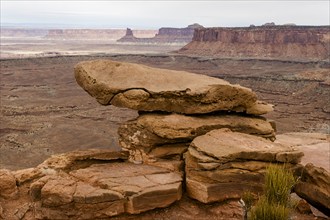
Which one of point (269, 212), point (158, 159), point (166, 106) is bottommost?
point (158, 159)

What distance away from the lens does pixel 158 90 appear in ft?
33.5

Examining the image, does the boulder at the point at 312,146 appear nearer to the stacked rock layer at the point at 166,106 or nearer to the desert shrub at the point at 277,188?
the stacked rock layer at the point at 166,106

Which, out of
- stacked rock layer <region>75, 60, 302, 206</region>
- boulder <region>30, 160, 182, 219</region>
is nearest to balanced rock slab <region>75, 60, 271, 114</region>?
stacked rock layer <region>75, 60, 302, 206</region>

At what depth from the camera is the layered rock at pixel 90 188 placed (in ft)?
26.9

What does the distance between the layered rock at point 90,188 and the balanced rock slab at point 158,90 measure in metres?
1.64

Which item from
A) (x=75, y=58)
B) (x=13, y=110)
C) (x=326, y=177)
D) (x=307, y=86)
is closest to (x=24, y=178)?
(x=326, y=177)

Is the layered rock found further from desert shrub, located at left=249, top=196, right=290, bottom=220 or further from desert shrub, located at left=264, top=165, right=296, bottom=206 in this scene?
desert shrub, located at left=249, top=196, right=290, bottom=220

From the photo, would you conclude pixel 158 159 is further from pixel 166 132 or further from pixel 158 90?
pixel 158 90

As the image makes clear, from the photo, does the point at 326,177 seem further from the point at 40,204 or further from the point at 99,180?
the point at 40,204

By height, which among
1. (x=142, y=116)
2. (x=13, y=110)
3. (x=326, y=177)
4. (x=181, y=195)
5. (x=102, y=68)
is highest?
(x=102, y=68)

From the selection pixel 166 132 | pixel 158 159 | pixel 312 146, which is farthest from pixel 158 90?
pixel 312 146

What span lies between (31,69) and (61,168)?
2886 inches

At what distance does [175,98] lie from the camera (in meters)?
10.2

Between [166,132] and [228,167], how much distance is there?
1.80 metres
